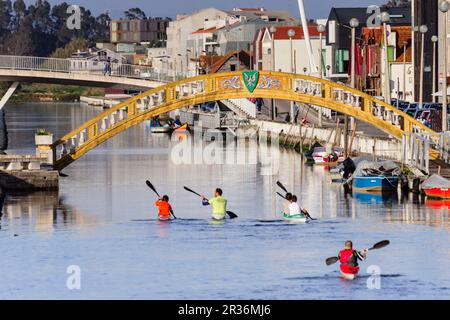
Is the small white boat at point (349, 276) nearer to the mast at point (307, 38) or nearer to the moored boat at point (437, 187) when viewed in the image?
the moored boat at point (437, 187)

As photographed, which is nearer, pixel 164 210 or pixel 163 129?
pixel 164 210

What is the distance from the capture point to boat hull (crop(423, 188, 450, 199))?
71.4 meters

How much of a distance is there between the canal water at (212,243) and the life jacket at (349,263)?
565mm

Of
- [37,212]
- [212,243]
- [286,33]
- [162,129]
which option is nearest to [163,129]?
[162,129]

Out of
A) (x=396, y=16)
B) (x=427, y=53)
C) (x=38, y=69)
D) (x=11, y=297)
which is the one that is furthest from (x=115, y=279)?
(x=396, y=16)

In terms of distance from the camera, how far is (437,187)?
234 feet

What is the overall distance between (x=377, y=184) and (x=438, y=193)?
5008mm

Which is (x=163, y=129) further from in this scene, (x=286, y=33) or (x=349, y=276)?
(x=349, y=276)

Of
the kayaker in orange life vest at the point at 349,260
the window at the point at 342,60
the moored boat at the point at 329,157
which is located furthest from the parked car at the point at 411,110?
the kayaker in orange life vest at the point at 349,260

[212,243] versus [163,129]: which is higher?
[163,129]

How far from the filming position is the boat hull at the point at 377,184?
75.6 metres

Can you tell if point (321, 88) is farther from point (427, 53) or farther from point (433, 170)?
point (427, 53)

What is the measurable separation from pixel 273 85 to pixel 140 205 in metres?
10.0
